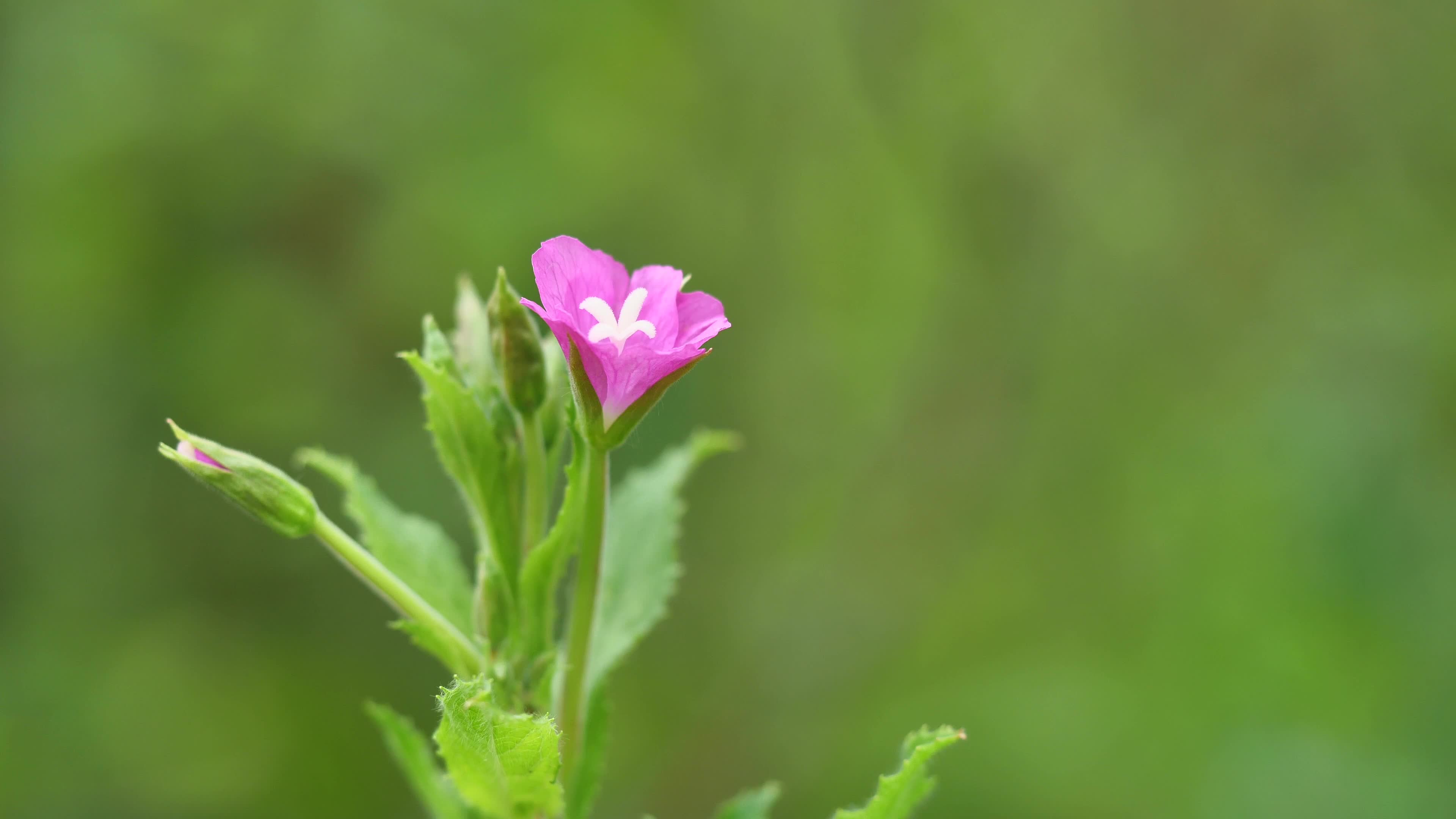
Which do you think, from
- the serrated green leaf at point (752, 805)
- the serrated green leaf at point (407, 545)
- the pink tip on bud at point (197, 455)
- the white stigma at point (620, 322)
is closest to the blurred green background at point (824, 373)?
the serrated green leaf at point (407, 545)

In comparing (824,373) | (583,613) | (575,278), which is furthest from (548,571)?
(824,373)

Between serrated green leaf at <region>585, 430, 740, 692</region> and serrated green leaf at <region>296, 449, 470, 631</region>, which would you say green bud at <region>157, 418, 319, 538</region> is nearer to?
serrated green leaf at <region>296, 449, 470, 631</region>

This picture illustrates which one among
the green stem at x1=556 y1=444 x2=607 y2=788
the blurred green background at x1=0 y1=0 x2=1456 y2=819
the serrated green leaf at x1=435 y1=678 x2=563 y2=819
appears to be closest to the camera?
the serrated green leaf at x1=435 y1=678 x2=563 y2=819

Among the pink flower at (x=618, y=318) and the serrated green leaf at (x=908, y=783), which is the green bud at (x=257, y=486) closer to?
the pink flower at (x=618, y=318)

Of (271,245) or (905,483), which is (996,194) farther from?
(271,245)

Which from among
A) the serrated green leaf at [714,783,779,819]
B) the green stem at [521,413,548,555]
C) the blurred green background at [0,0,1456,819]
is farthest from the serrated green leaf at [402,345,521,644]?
the blurred green background at [0,0,1456,819]

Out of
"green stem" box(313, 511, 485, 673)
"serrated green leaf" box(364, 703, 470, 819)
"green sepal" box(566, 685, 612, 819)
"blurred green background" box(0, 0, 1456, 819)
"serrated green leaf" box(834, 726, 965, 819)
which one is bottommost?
"serrated green leaf" box(834, 726, 965, 819)
